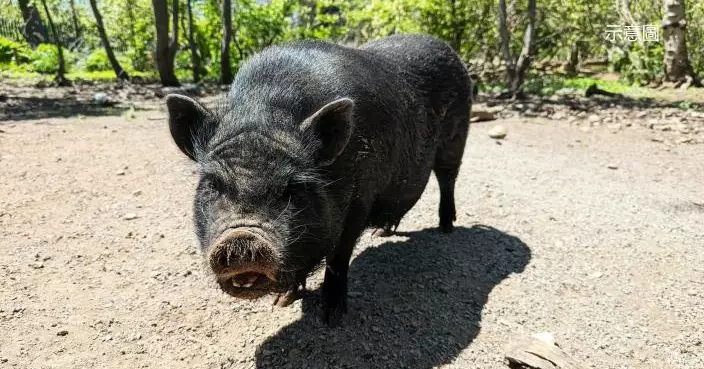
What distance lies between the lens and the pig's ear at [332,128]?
9.77 feet

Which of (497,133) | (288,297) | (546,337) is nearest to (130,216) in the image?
(288,297)

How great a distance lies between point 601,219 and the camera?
5.51 metres

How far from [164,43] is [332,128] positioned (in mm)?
13411

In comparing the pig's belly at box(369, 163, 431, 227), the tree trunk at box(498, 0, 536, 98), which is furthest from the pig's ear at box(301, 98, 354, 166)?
the tree trunk at box(498, 0, 536, 98)

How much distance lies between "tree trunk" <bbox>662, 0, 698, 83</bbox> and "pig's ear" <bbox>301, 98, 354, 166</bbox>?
12675 millimetres

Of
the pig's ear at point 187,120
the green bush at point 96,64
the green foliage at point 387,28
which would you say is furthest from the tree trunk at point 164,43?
the pig's ear at point 187,120

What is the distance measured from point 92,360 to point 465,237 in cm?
315

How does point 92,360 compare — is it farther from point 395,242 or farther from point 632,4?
point 632,4

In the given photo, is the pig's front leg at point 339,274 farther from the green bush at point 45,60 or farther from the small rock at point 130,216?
the green bush at point 45,60

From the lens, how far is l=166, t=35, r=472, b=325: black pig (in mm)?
2684

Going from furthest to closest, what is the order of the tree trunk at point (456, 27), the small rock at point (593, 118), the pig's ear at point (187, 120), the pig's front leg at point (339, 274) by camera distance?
the tree trunk at point (456, 27) → the small rock at point (593, 118) → the pig's front leg at point (339, 274) → the pig's ear at point (187, 120)

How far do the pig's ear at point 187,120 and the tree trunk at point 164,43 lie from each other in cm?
1239

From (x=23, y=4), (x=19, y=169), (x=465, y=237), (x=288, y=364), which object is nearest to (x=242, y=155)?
(x=288, y=364)

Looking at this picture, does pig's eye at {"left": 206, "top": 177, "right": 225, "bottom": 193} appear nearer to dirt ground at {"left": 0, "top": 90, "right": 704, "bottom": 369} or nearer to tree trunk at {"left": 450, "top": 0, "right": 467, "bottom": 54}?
dirt ground at {"left": 0, "top": 90, "right": 704, "bottom": 369}
